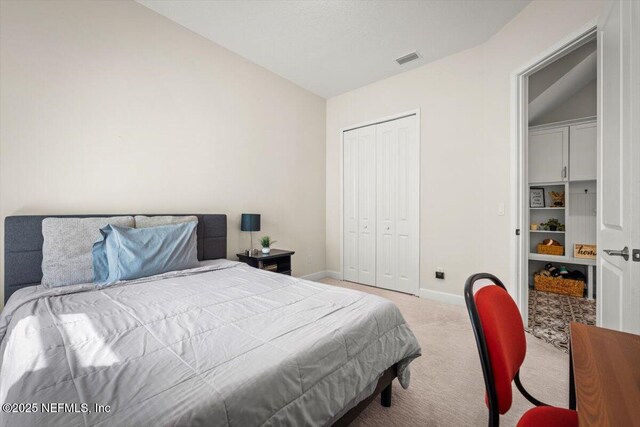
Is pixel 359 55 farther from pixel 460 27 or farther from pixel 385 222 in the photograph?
pixel 385 222

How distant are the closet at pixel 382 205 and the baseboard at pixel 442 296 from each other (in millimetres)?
147

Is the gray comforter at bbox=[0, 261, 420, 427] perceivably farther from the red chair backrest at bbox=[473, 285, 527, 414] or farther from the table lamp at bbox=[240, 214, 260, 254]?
the table lamp at bbox=[240, 214, 260, 254]

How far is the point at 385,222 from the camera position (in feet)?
13.2

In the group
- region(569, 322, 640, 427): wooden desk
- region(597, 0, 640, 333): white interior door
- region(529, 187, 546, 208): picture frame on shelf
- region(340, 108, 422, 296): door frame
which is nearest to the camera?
region(569, 322, 640, 427): wooden desk

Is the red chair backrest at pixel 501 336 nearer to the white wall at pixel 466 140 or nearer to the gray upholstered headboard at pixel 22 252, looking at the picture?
the white wall at pixel 466 140

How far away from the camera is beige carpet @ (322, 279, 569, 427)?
1574 mm

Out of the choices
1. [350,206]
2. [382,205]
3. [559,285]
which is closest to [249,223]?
[350,206]

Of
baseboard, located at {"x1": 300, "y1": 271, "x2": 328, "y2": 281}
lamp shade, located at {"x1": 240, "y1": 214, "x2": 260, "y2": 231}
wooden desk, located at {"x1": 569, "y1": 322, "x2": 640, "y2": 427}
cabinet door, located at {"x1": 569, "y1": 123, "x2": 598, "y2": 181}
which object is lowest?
baseboard, located at {"x1": 300, "y1": 271, "x2": 328, "y2": 281}

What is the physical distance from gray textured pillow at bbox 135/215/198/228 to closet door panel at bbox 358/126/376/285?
247 cm

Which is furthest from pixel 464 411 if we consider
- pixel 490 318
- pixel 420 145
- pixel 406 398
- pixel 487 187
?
pixel 420 145

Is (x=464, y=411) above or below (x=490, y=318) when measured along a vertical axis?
below

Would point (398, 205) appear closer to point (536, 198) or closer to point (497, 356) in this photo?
point (536, 198)

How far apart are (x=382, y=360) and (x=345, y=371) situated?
31 cm

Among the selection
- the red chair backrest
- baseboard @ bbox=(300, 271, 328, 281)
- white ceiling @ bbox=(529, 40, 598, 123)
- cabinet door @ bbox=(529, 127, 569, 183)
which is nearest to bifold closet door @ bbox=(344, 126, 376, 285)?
baseboard @ bbox=(300, 271, 328, 281)
